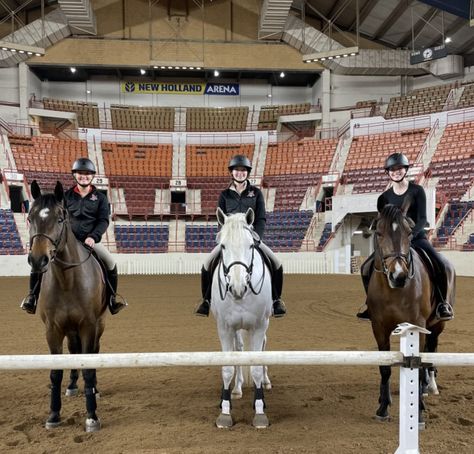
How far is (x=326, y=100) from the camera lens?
32594 millimetres

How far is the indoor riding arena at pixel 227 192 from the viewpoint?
4000mm

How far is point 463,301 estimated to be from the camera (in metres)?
11.6

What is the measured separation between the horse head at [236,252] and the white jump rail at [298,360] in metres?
0.71

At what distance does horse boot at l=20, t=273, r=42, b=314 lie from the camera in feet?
14.3

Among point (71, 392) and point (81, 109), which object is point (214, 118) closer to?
point (81, 109)

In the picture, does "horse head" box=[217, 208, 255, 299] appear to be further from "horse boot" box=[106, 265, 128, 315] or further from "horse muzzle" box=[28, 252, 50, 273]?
"horse boot" box=[106, 265, 128, 315]

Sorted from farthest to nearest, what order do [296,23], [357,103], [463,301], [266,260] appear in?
[357,103] → [296,23] → [463,301] → [266,260]

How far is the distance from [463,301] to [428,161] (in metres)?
17.1

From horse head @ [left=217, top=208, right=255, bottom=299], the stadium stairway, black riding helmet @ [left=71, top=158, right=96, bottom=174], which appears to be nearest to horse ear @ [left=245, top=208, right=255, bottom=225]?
horse head @ [left=217, top=208, right=255, bottom=299]

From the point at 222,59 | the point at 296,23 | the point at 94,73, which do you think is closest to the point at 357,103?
the point at 296,23

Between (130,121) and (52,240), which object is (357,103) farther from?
(52,240)

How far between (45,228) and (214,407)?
9.00 feet

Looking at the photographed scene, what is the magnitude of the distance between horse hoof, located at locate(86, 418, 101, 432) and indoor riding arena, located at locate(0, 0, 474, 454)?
0.02 m

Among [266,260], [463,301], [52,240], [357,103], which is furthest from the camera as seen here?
[357,103]
